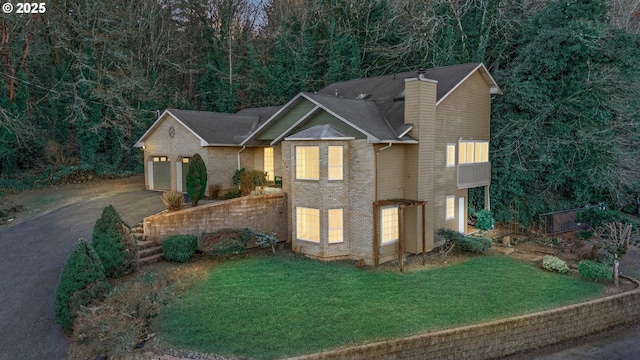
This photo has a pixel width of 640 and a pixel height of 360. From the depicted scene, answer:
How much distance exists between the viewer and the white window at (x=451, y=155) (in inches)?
781

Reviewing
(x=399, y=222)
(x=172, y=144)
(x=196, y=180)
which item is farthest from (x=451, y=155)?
(x=172, y=144)

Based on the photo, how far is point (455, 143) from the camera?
20.2 metres

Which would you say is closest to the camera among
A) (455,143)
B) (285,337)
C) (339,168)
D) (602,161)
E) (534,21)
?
(285,337)

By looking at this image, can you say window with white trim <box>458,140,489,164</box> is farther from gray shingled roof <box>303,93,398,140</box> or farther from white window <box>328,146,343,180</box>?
white window <box>328,146,343,180</box>

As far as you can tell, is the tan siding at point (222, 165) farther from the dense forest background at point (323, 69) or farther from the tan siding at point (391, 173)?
the tan siding at point (391, 173)

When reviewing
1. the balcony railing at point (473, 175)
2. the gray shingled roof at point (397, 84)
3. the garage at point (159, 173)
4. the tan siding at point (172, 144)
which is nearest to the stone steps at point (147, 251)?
the tan siding at point (172, 144)

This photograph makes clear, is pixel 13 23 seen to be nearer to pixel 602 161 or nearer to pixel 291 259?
pixel 291 259

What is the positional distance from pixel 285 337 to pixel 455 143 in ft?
45.3

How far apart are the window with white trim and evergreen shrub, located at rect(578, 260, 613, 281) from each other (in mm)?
7131

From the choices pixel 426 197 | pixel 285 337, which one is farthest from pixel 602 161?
pixel 285 337

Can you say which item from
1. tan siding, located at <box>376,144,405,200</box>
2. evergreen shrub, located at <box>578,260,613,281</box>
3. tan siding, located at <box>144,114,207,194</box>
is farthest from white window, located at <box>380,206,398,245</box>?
tan siding, located at <box>144,114,207,194</box>

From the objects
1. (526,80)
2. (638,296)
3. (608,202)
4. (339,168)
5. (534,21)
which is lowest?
(638,296)

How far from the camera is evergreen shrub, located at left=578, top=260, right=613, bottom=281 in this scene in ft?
51.1

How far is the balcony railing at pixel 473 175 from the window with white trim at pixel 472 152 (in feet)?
0.85
